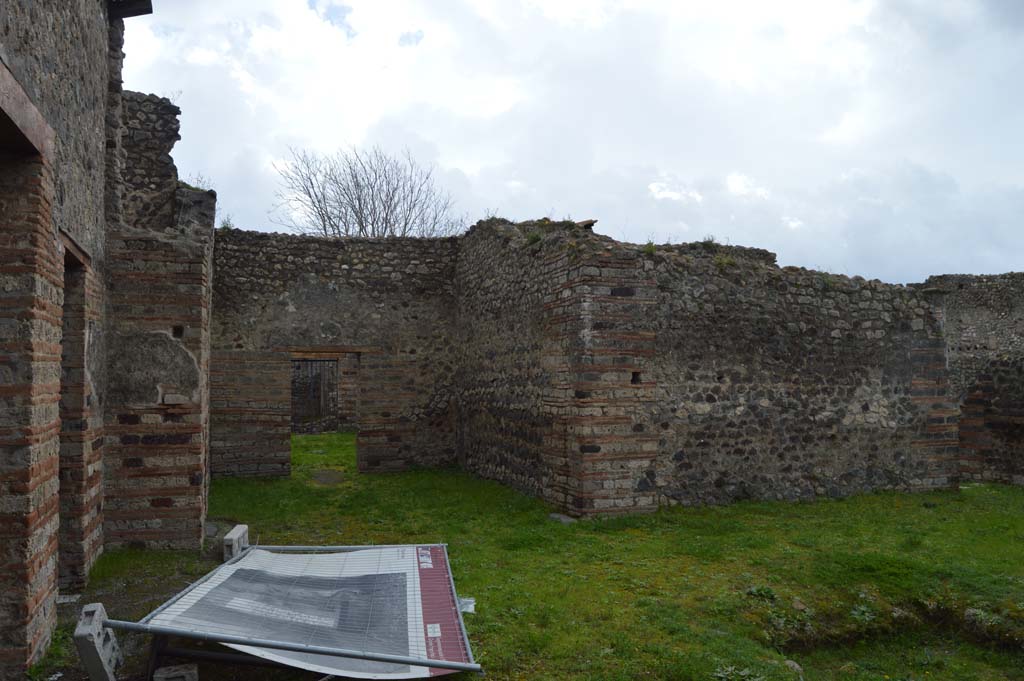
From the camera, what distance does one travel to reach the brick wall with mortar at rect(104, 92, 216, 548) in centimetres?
641

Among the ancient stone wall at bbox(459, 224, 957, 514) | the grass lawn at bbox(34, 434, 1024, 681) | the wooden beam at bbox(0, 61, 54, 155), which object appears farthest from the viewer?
the ancient stone wall at bbox(459, 224, 957, 514)

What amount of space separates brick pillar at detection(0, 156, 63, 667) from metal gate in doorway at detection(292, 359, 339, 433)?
16.1 meters

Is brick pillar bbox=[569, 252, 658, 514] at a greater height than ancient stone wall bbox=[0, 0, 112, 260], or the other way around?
ancient stone wall bbox=[0, 0, 112, 260]

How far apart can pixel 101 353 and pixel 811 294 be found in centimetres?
842

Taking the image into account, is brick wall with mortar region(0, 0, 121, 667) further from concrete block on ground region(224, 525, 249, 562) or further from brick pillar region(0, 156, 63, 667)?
concrete block on ground region(224, 525, 249, 562)

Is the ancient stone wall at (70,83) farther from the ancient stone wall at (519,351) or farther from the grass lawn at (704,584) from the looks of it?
the ancient stone wall at (519,351)

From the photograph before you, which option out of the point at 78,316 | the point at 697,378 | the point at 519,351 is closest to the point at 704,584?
the point at 697,378

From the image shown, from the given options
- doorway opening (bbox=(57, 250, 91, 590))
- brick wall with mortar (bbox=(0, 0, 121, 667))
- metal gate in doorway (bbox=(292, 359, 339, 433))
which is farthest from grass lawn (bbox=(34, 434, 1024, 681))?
metal gate in doorway (bbox=(292, 359, 339, 433))

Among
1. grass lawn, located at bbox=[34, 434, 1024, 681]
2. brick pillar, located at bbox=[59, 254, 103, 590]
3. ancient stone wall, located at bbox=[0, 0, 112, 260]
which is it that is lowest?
grass lawn, located at bbox=[34, 434, 1024, 681]

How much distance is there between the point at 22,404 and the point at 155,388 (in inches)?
110

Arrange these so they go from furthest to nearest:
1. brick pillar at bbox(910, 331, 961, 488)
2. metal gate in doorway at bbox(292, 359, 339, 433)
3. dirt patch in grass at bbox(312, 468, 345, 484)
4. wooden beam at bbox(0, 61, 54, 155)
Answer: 1. metal gate in doorway at bbox(292, 359, 339, 433)
2. dirt patch in grass at bbox(312, 468, 345, 484)
3. brick pillar at bbox(910, 331, 961, 488)
4. wooden beam at bbox(0, 61, 54, 155)

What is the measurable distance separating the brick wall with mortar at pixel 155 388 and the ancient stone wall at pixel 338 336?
4.71 m

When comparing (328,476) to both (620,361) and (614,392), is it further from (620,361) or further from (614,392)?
(620,361)

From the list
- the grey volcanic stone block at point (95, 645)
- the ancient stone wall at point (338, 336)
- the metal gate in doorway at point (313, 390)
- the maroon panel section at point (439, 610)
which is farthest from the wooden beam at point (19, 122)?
the metal gate in doorway at point (313, 390)
